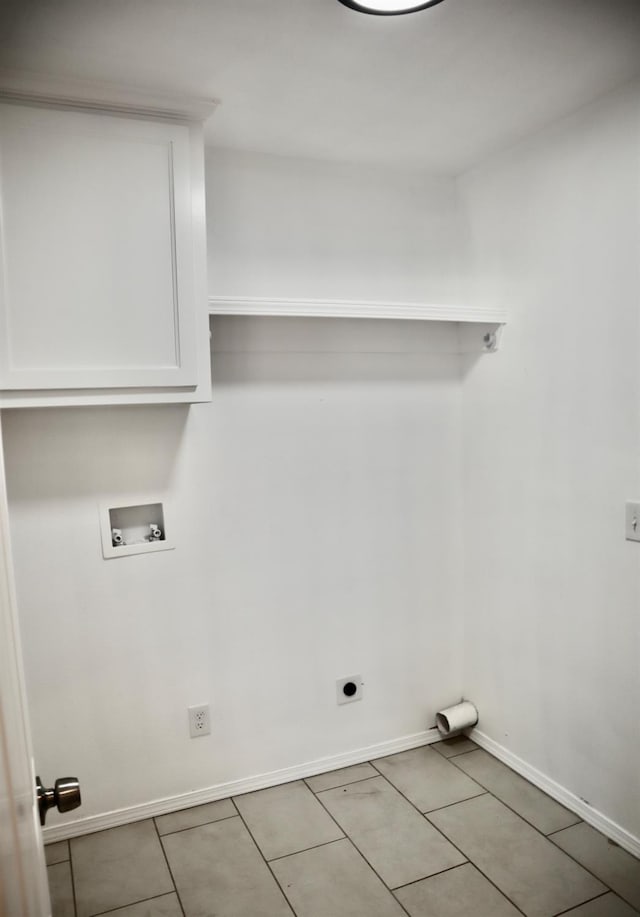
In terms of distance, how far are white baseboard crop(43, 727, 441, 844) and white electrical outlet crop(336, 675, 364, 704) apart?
21cm

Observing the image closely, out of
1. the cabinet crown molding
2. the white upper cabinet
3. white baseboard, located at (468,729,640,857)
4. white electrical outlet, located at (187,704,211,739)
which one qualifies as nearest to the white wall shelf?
the white upper cabinet

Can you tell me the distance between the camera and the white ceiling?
4.71 feet

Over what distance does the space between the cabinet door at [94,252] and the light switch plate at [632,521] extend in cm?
132

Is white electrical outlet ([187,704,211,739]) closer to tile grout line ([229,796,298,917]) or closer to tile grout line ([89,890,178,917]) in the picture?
tile grout line ([229,796,298,917])

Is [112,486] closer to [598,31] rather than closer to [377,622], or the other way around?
[377,622]

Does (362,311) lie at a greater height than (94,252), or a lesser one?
lesser

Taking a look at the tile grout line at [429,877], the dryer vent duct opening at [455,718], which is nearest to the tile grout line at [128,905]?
the tile grout line at [429,877]

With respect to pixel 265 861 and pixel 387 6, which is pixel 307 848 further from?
pixel 387 6

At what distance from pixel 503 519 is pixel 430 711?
869 mm

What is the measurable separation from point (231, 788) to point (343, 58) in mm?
2304

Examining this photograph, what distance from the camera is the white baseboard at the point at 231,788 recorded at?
85.9 inches

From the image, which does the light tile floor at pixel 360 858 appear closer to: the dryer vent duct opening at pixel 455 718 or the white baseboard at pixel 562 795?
the white baseboard at pixel 562 795

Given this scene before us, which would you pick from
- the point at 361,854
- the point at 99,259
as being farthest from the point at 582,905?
the point at 99,259

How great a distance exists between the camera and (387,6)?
1.36 m
